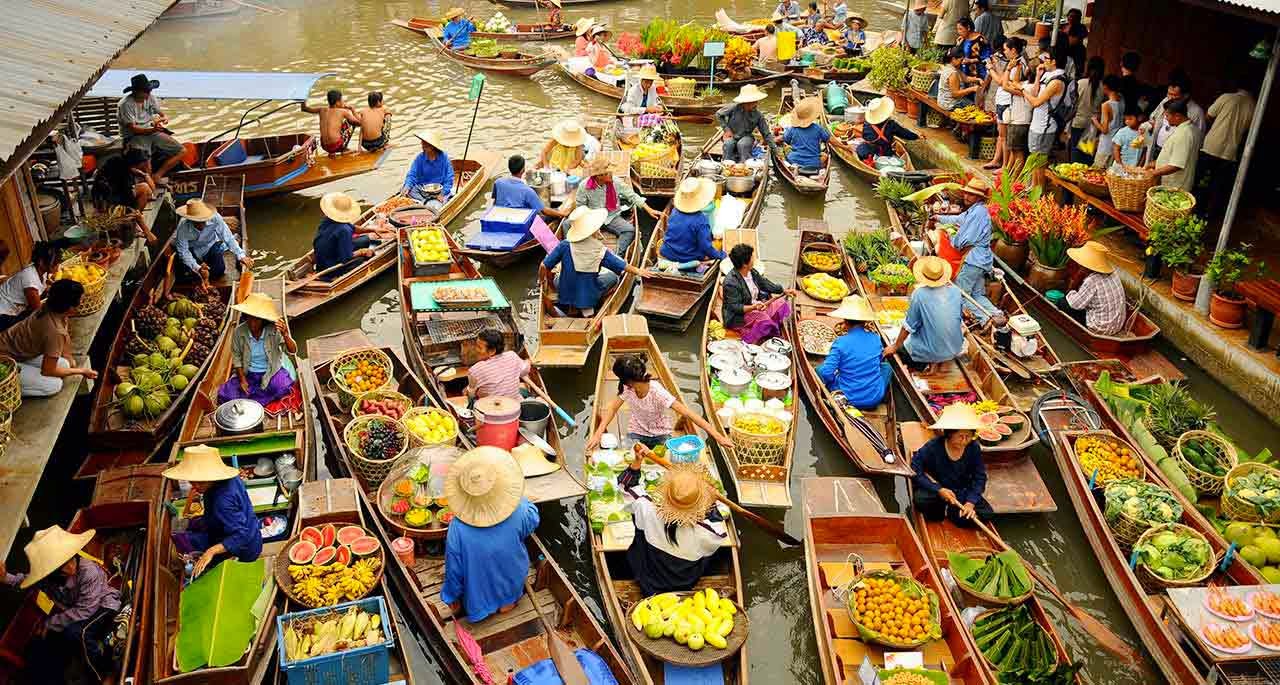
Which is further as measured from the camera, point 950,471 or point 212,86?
point 212,86

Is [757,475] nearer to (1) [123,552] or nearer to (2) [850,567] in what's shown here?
(2) [850,567]

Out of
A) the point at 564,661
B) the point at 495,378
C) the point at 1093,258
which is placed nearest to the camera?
the point at 564,661

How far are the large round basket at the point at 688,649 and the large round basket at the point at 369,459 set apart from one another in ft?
9.00

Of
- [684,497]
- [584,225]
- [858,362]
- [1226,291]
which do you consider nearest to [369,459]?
[684,497]

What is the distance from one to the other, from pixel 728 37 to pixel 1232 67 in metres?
11.0

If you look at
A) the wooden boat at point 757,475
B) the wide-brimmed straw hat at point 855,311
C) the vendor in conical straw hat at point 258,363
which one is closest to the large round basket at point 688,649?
the wooden boat at point 757,475

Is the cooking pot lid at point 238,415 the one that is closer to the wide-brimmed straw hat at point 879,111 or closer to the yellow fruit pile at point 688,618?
the yellow fruit pile at point 688,618

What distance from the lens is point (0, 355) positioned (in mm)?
7652

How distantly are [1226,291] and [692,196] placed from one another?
20.3 feet

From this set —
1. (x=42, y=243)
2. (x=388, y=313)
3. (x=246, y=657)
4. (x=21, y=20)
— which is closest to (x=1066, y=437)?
(x=246, y=657)

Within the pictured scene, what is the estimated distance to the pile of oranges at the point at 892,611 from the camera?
6816 millimetres

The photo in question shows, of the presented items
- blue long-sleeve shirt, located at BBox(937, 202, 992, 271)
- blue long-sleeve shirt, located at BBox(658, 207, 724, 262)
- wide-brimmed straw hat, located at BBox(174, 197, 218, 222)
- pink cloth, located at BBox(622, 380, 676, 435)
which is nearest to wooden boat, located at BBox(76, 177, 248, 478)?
wide-brimmed straw hat, located at BBox(174, 197, 218, 222)

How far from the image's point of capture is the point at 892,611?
6.93 metres

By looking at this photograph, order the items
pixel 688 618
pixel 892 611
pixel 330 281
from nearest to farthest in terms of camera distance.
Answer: pixel 688 618
pixel 892 611
pixel 330 281
